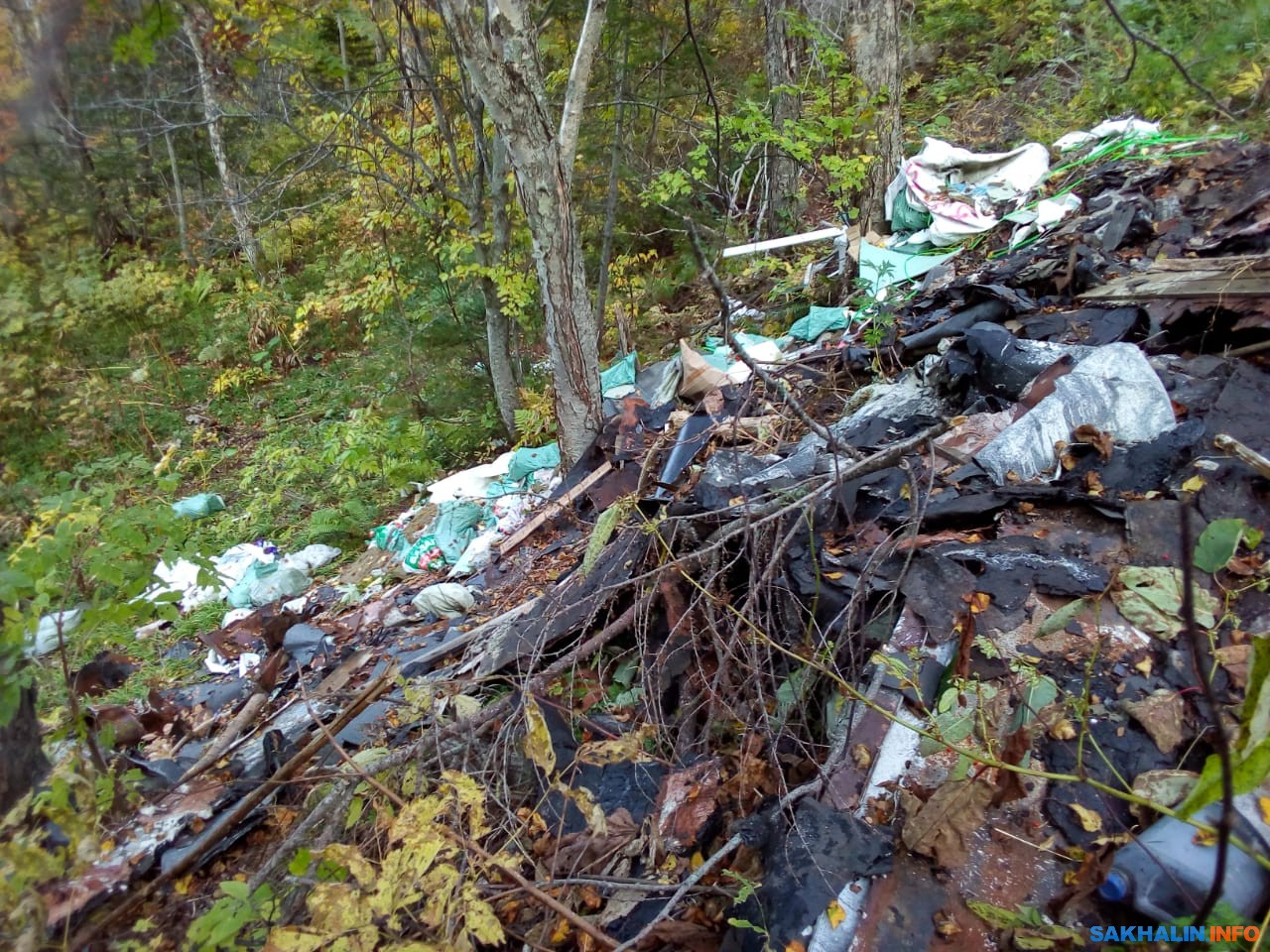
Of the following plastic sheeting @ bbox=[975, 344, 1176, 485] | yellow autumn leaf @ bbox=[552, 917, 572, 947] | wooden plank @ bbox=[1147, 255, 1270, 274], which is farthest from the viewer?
wooden plank @ bbox=[1147, 255, 1270, 274]

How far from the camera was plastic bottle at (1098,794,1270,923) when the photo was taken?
1156mm

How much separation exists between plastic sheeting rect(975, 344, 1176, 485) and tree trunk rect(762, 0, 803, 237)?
→ 4553 mm

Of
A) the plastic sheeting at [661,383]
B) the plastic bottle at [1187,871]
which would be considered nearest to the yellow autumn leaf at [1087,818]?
the plastic bottle at [1187,871]

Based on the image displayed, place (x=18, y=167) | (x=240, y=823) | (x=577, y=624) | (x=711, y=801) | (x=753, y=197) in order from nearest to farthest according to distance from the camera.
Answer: (x=711, y=801) < (x=240, y=823) < (x=577, y=624) < (x=18, y=167) < (x=753, y=197)

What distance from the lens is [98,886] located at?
2088 millimetres

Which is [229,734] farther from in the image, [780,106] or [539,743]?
[780,106]

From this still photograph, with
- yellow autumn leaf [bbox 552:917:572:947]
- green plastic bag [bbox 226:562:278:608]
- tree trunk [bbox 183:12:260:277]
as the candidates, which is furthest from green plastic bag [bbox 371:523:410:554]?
tree trunk [bbox 183:12:260:277]

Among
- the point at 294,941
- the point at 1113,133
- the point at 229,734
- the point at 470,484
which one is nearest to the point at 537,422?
the point at 470,484

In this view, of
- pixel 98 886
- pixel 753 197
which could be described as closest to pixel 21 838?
pixel 98 886

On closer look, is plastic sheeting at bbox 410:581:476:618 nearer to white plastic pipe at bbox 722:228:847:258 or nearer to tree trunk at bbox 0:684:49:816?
tree trunk at bbox 0:684:49:816

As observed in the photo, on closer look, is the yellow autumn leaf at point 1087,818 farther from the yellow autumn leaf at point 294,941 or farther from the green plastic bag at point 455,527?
the green plastic bag at point 455,527

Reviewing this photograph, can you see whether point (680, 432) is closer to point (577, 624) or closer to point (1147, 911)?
point (577, 624)

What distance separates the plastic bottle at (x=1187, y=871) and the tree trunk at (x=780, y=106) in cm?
626

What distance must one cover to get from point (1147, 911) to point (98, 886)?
2665mm
